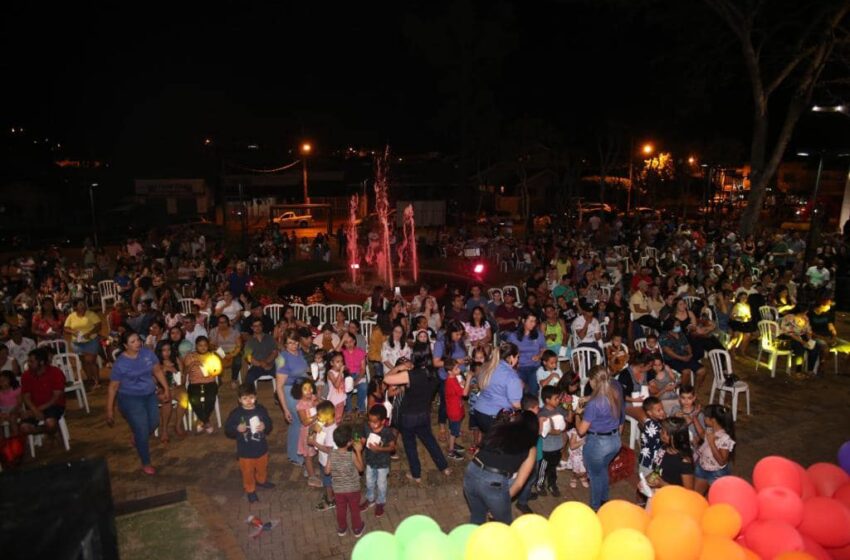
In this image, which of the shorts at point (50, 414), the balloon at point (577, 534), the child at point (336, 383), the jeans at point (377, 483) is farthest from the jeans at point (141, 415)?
the balloon at point (577, 534)

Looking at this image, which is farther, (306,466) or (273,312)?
(273,312)

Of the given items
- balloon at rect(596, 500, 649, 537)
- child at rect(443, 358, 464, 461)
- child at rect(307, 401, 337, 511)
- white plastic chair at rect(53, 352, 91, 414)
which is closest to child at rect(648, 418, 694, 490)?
balloon at rect(596, 500, 649, 537)

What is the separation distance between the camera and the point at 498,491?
4.38 m

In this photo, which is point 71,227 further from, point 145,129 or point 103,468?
point 103,468

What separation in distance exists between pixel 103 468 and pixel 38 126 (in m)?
54.7

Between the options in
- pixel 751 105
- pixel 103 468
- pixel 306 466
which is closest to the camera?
pixel 103 468

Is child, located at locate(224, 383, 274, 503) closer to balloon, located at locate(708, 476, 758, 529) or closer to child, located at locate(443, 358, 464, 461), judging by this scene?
child, located at locate(443, 358, 464, 461)

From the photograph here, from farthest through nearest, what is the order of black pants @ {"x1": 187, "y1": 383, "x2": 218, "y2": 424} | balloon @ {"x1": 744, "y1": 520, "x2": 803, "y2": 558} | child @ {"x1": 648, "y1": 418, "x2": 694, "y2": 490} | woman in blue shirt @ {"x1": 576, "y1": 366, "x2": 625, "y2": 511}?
1. black pants @ {"x1": 187, "y1": 383, "x2": 218, "y2": 424}
2. woman in blue shirt @ {"x1": 576, "y1": 366, "x2": 625, "y2": 511}
3. child @ {"x1": 648, "y1": 418, "x2": 694, "y2": 490}
4. balloon @ {"x1": 744, "y1": 520, "x2": 803, "y2": 558}

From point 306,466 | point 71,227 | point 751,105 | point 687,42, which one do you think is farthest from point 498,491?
point 751,105

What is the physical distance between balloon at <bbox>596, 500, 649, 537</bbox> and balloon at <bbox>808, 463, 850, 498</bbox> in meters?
1.34

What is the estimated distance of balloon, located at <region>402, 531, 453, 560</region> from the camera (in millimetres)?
2957

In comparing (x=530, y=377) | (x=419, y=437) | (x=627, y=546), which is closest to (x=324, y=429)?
(x=419, y=437)

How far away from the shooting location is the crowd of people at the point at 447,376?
4.91 meters

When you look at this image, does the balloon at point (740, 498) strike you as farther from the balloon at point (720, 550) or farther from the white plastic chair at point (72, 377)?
the white plastic chair at point (72, 377)
